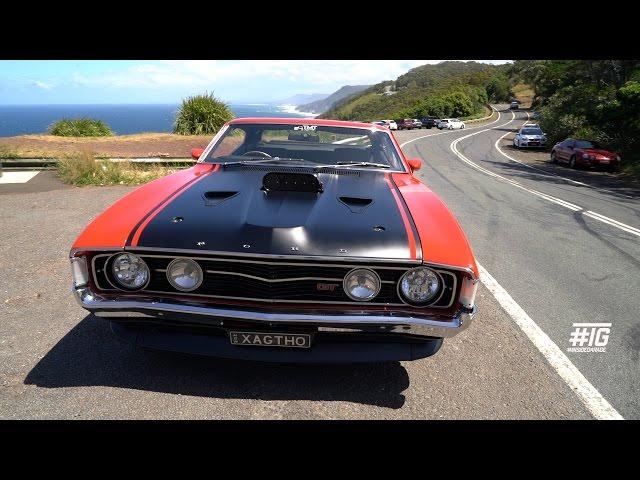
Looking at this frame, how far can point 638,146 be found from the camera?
19469 mm

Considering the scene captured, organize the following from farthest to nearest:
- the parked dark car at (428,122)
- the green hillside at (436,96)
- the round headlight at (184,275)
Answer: the green hillside at (436,96)
the parked dark car at (428,122)
the round headlight at (184,275)

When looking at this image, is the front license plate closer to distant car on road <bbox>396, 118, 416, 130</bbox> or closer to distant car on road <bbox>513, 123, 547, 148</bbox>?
distant car on road <bbox>513, 123, 547, 148</bbox>

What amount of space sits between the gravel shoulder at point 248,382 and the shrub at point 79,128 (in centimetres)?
1830

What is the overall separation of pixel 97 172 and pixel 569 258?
916 centimetres

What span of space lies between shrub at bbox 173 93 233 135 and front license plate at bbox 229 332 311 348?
60.2 feet

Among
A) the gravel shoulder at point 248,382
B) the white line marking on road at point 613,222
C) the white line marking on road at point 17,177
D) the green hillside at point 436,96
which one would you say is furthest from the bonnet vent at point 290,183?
the green hillside at point 436,96

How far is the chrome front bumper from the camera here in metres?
2.41

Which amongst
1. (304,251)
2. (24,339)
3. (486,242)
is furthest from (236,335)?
(486,242)

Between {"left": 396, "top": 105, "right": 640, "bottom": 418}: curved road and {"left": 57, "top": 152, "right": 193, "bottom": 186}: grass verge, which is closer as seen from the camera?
{"left": 396, "top": 105, "right": 640, "bottom": 418}: curved road

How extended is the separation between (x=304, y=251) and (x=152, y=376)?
4.27ft

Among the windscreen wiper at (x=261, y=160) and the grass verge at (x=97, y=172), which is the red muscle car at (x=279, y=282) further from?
the grass verge at (x=97, y=172)

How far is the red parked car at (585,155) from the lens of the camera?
18281 mm

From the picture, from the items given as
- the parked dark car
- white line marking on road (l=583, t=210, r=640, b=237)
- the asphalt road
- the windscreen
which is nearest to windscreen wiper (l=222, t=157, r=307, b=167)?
the windscreen
